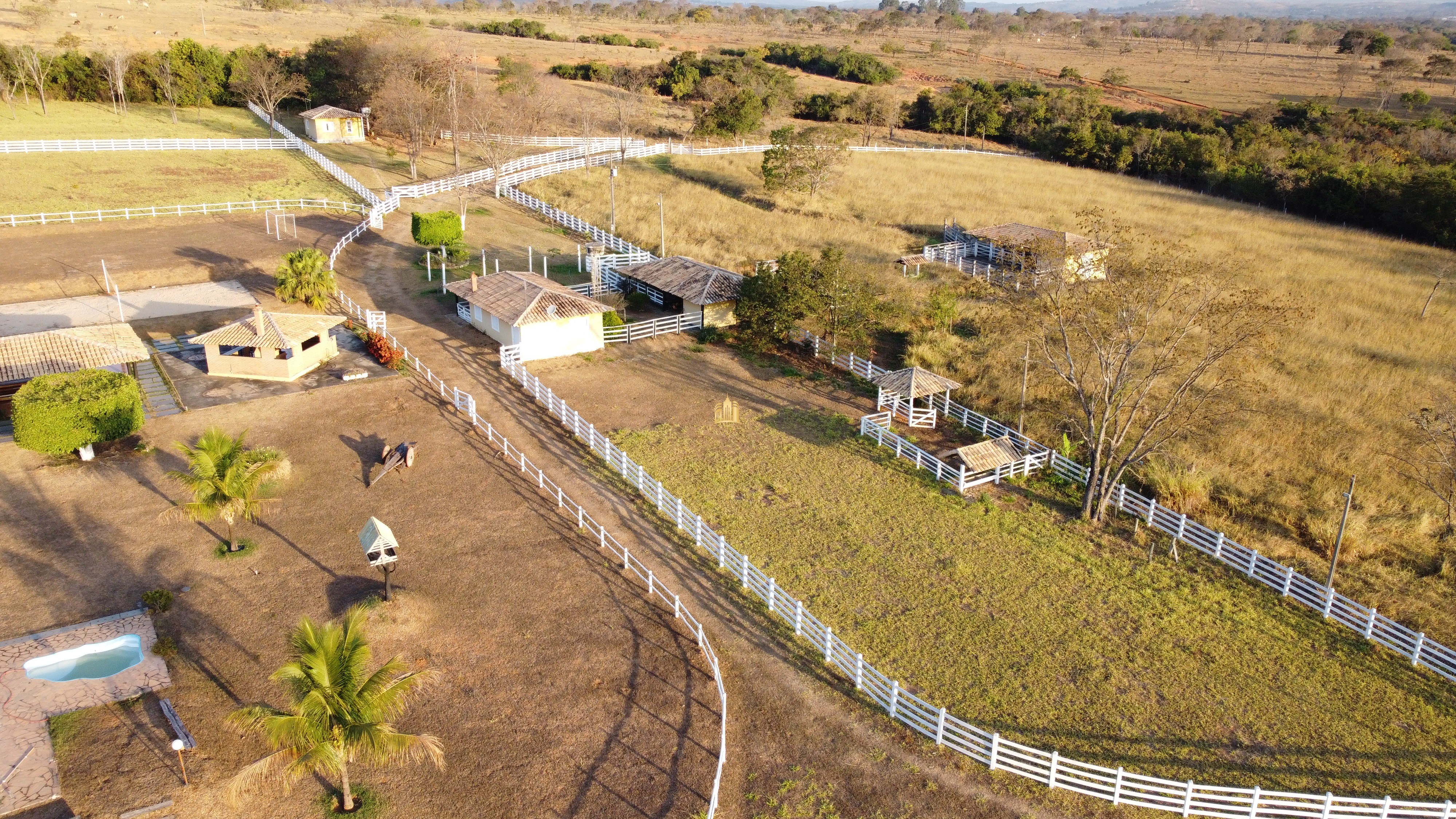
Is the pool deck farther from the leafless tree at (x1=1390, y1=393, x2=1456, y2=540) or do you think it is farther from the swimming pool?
the leafless tree at (x1=1390, y1=393, x2=1456, y2=540)

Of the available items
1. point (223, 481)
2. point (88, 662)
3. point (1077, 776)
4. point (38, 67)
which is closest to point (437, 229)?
point (223, 481)

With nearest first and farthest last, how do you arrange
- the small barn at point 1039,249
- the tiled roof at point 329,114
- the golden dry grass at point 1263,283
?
the golden dry grass at point 1263,283 → the small barn at point 1039,249 → the tiled roof at point 329,114

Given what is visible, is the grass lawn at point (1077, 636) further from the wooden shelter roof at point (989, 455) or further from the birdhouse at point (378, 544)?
the birdhouse at point (378, 544)

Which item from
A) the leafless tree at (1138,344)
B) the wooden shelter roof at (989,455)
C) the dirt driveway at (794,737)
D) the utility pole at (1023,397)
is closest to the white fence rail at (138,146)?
the dirt driveway at (794,737)

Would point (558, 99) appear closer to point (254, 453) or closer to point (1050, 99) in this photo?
point (1050, 99)

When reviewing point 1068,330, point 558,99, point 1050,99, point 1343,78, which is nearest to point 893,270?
point 1068,330

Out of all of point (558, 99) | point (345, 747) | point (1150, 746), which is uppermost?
point (558, 99)

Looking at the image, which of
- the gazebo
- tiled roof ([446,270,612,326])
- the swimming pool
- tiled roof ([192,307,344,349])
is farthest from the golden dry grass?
the swimming pool

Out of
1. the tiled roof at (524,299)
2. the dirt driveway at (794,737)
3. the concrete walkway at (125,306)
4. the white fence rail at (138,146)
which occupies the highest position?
the white fence rail at (138,146)
